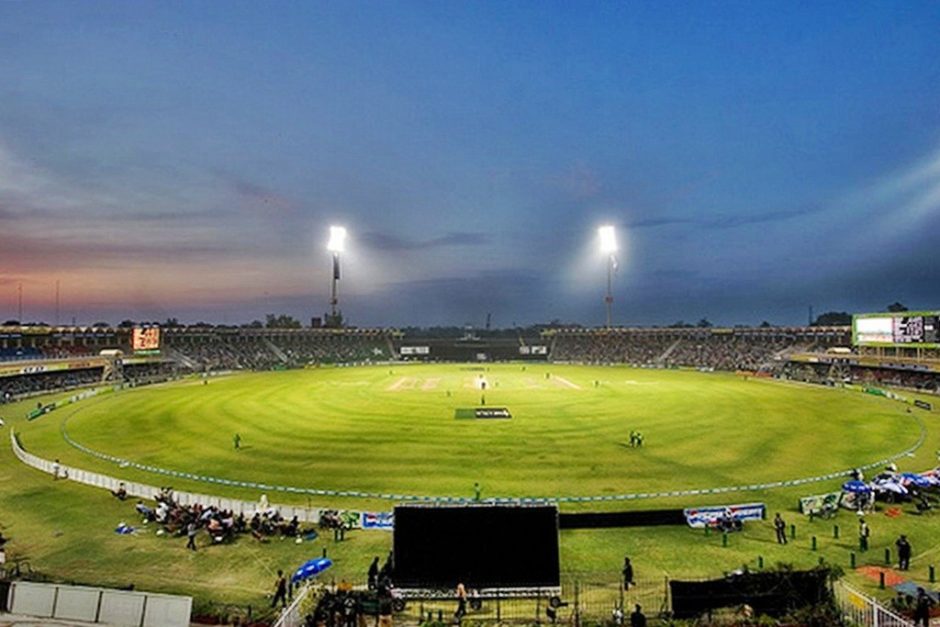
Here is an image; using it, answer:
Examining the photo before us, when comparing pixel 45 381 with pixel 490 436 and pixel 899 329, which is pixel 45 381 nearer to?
pixel 490 436

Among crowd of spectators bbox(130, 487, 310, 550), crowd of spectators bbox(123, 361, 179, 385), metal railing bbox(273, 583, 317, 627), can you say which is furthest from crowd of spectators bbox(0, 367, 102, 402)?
metal railing bbox(273, 583, 317, 627)

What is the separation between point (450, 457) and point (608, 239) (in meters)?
70.8

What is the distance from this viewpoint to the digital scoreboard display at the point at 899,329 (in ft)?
234

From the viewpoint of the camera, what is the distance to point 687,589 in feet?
53.0

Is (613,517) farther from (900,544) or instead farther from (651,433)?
(651,433)

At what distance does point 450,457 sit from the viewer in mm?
37156

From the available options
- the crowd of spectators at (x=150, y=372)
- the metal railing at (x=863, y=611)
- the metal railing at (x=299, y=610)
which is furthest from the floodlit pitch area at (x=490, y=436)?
the crowd of spectators at (x=150, y=372)

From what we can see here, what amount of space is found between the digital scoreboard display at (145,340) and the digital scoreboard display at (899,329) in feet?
365

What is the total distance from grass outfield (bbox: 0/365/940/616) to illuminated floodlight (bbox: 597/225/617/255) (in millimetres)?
33702

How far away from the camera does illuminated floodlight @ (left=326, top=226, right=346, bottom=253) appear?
104125 mm

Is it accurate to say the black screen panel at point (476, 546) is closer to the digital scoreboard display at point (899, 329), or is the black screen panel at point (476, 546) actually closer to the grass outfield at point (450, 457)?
the grass outfield at point (450, 457)

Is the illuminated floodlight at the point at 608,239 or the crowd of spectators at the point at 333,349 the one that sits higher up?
the illuminated floodlight at the point at 608,239

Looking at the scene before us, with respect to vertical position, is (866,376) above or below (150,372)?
above

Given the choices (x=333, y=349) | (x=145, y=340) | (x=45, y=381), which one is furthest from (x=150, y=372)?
(x=333, y=349)
